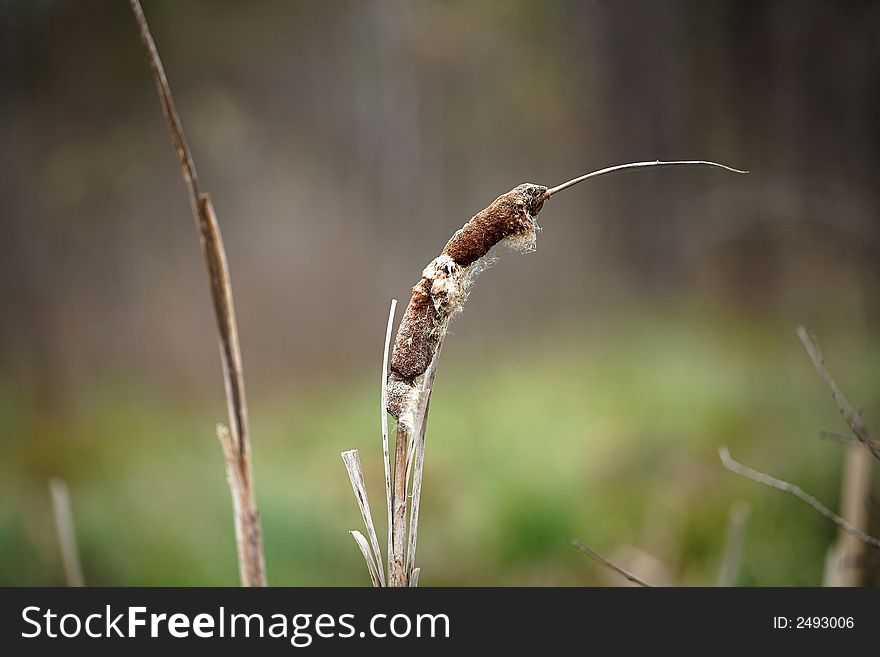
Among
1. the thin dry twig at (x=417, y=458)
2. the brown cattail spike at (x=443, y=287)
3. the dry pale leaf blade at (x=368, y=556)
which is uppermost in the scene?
the brown cattail spike at (x=443, y=287)

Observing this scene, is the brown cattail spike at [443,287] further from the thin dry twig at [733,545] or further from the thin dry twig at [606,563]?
the thin dry twig at [733,545]

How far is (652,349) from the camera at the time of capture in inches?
84.0

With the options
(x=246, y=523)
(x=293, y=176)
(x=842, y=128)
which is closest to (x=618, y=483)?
(x=246, y=523)

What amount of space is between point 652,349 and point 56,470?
1748 millimetres

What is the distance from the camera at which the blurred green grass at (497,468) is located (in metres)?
1.27

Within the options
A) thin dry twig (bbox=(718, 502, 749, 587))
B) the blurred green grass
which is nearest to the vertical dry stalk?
thin dry twig (bbox=(718, 502, 749, 587))

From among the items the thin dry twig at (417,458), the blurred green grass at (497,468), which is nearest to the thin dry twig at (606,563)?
the thin dry twig at (417,458)

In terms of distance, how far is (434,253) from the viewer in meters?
2.37

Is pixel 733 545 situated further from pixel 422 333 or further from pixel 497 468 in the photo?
pixel 497 468

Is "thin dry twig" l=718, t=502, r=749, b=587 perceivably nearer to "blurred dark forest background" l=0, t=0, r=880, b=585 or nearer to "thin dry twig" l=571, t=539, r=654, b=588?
"thin dry twig" l=571, t=539, r=654, b=588

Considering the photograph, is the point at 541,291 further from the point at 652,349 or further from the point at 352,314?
the point at 352,314

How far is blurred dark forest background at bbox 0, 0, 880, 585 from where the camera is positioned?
1393mm

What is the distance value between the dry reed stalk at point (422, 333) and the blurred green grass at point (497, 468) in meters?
0.96

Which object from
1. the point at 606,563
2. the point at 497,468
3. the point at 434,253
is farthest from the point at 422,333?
the point at 434,253
